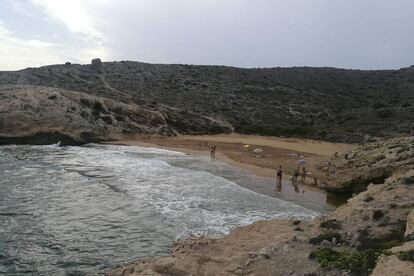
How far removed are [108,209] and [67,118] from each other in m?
31.1

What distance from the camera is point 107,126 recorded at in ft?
177

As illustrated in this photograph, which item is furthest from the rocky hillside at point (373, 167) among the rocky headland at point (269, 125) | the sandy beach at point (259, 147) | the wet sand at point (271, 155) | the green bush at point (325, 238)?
the green bush at point (325, 238)

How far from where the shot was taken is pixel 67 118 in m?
50.1

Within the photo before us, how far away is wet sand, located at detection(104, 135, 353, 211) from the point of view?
2644 centimetres

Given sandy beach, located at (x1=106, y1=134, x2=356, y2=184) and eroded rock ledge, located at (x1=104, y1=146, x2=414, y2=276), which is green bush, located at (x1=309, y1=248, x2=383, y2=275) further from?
sandy beach, located at (x1=106, y1=134, x2=356, y2=184)

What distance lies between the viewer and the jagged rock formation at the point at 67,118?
46.8m

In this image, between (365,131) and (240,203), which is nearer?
(240,203)

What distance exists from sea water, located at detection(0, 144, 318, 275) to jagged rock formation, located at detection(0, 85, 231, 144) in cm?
1034

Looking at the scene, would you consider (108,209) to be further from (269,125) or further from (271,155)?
(269,125)

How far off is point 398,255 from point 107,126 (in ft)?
155

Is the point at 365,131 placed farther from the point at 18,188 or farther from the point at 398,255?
the point at 398,255

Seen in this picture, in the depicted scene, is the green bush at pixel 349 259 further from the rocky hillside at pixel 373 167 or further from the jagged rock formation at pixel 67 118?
the jagged rock formation at pixel 67 118

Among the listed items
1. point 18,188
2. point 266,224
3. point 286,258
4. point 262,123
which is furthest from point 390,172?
point 262,123

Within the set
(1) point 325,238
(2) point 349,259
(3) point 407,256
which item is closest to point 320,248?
(1) point 325,238
